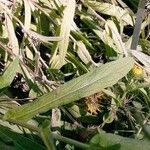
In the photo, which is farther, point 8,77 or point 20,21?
point 20,21

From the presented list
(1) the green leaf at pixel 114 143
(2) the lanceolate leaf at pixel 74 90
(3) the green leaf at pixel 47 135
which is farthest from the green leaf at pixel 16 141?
(1) the green leaf at pixel 114 143

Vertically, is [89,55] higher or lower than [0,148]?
higher

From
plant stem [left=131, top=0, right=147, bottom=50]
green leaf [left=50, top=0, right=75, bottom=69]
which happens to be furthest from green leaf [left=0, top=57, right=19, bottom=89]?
plant stem [left=131, top=0, right=147, bottom=50]

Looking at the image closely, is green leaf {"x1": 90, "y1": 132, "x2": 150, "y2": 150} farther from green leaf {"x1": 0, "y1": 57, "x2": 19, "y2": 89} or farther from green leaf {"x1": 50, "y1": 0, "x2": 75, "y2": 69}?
green leaf {"x1": 50, "y1": 0, "x2": 75, "y2": 69}

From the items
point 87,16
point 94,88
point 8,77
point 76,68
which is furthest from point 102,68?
point 87,16

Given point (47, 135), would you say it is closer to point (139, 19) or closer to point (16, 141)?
point (16, 141)

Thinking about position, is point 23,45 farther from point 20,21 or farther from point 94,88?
point 94,88
